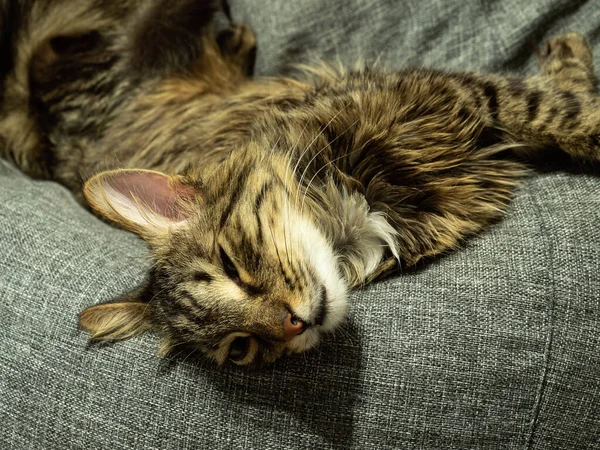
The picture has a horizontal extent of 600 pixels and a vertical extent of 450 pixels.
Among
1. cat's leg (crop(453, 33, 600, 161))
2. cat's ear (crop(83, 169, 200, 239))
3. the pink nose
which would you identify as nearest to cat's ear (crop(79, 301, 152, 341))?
cat's ear (crop(83, 169, 200, 239))

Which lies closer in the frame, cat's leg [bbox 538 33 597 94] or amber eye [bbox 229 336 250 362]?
amber eye [bbox 229 336 250 362]

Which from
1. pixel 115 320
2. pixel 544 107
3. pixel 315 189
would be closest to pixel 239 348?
pixel 115 320

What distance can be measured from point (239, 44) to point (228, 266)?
1.10 metres

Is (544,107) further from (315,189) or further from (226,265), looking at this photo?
(226,265)

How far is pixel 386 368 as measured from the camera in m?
1.21

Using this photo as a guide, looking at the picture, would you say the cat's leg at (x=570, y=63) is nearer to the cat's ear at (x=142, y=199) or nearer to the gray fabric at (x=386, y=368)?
the gray fabric at (x=386, y=368)

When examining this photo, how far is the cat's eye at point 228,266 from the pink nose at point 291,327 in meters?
0.17

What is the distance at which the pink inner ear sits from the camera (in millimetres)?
1345

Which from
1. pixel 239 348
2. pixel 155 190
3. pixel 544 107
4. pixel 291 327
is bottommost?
pixel 239 348

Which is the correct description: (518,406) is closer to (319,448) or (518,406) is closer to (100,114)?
(319,448)

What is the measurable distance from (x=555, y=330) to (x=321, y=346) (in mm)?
522

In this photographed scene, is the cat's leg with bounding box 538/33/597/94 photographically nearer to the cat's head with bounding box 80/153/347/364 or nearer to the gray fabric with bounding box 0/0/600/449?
the gray fabric with bounding box 0/0/600/449

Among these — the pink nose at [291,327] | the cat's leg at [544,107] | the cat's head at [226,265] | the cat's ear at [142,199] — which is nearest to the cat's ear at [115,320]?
the cat's head at [226,265]

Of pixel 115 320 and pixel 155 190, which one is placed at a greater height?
pixel 155 190
